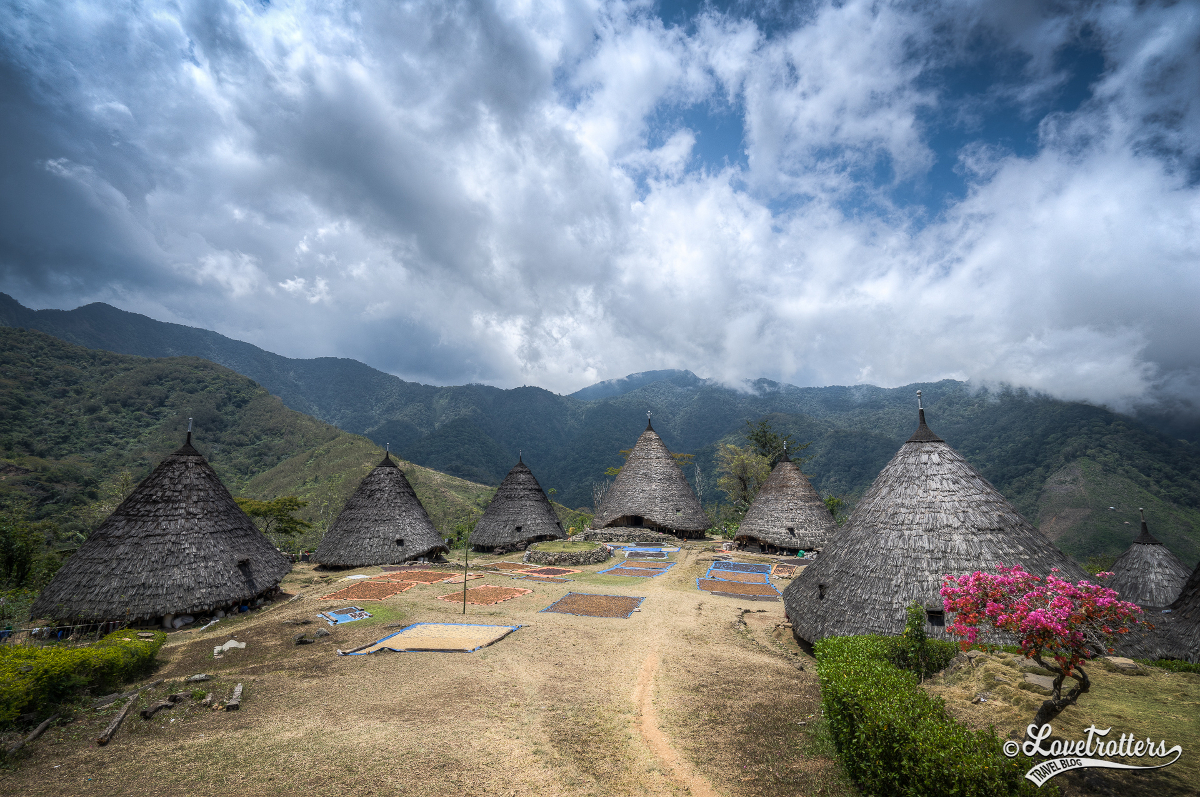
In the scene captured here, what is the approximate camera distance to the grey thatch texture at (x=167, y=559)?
47.5 feet

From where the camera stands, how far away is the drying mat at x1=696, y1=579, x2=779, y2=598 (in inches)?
774

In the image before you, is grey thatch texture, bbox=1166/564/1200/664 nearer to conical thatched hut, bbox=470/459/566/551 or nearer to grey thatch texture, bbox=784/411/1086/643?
grey thatch texture, bbox=784/411/1086/643

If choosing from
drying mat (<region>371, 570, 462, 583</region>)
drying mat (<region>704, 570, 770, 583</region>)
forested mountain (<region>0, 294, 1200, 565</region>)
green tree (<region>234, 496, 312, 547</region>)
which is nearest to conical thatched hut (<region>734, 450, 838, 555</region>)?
drying mat (<region>704, 570, 770, 583</region>)

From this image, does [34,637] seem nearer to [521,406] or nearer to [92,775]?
[92,775]

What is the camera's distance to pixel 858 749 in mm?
5809

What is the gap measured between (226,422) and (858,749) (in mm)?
90597

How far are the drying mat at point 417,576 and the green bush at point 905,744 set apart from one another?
18577mm

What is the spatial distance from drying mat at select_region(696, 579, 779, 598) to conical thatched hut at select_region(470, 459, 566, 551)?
15.1 m

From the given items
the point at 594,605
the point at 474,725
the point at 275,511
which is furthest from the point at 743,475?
the point at 474,725

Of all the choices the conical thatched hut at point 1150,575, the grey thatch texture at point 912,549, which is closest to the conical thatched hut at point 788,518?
the conical thatched hut at point 1150,575

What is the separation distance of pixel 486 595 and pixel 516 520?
15325 millimetres

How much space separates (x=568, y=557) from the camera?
26891 millimetres

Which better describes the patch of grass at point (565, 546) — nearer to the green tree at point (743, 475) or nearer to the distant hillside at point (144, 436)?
the green tree at point (743, 475)

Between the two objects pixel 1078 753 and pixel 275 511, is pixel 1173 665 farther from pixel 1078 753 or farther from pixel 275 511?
pixel 275 511
